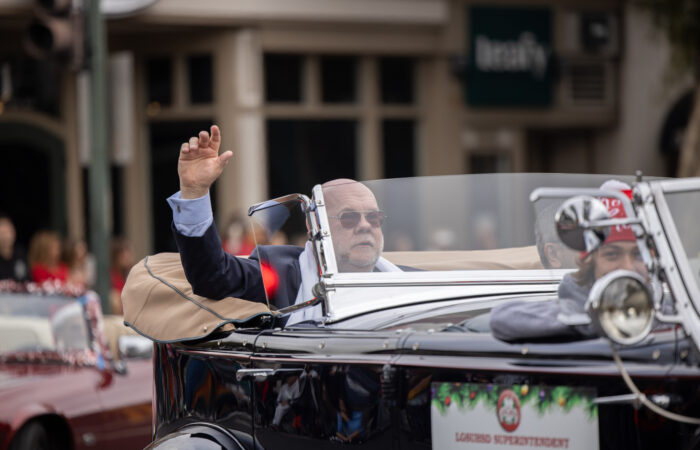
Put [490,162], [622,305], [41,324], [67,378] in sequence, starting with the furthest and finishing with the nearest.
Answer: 1. [490,162]
2. [41,324]
3. [67,378]
4. [622,305]

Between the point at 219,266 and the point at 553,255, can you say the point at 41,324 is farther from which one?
the point at 553,255

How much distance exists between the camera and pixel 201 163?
184 inches

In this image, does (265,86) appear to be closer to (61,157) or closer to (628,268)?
(61,157)

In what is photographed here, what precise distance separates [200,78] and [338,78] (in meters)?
1.87

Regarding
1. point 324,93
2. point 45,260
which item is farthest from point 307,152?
point 45,260

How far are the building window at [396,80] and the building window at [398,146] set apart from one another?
0.31 m

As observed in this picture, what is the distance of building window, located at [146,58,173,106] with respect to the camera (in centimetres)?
1659

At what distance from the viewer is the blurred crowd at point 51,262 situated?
35.1 ft

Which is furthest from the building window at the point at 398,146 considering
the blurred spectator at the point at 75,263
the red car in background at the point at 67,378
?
the red car in background at the point at 67,378

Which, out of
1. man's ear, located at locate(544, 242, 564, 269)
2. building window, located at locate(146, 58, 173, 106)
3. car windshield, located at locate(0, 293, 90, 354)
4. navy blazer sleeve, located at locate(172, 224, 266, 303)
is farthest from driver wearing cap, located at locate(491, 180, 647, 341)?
building window, located at locate(146, 58, 173, 106)

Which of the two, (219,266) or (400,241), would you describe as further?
(219,266)

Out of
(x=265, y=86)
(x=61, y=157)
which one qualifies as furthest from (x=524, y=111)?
(x=61, y=157)

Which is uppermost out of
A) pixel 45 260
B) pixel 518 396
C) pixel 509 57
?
pixel 509 57

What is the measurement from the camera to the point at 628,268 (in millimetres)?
3455
